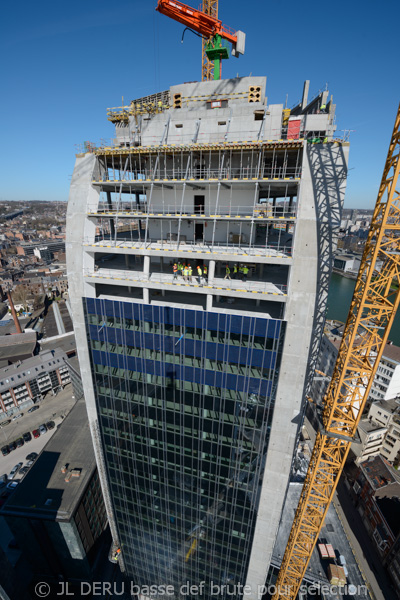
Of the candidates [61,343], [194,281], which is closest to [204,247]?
[194,281]

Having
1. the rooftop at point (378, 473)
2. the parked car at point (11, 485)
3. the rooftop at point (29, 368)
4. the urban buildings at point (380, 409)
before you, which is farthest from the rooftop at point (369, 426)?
the rooftop at point (29, 368)

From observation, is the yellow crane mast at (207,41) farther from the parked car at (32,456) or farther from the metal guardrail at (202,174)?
the parked car at (32,456)

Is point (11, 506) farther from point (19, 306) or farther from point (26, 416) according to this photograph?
point (19, 306)

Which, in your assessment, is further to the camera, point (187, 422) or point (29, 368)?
point (29, 368)

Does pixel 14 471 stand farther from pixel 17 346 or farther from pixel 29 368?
pixel 17 346

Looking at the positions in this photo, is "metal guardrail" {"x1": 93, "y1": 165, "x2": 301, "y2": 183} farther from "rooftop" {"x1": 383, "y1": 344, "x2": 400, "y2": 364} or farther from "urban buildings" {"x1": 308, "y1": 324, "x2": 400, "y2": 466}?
"rooftop" {"x1": 383, "y1": 344, "x2": 400, "y2": 364}

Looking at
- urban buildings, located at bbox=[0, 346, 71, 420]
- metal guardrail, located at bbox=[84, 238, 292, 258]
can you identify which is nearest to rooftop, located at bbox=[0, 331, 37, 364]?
urban buildings, located at bbox=[0, 346, 71, 420]
